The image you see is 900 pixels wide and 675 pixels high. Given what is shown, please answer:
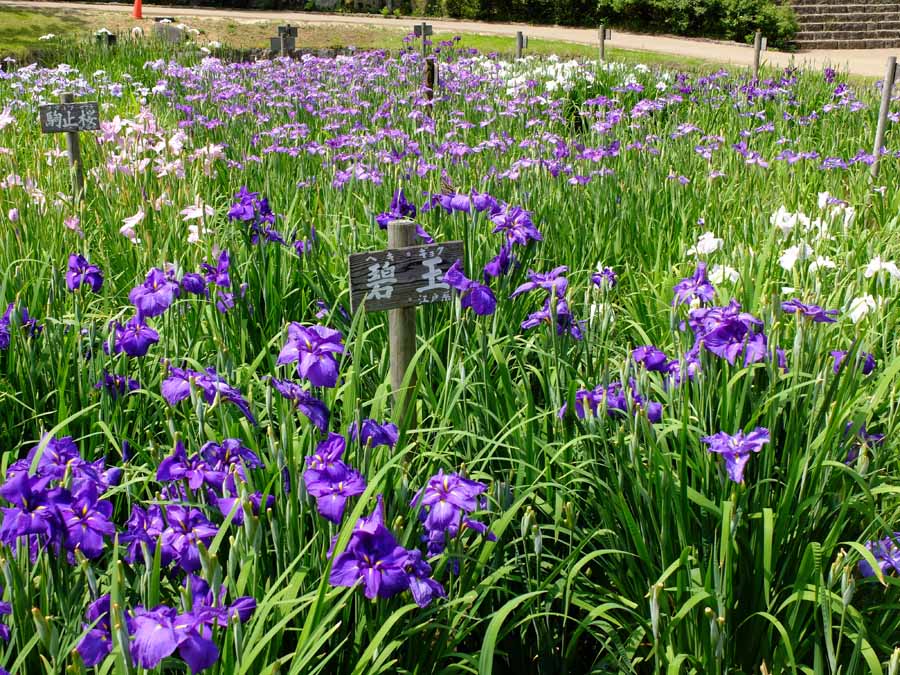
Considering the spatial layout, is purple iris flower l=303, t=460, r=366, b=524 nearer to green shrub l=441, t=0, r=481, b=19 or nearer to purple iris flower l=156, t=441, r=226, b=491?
purple iris flower l=156, t=441, r=226, b=491

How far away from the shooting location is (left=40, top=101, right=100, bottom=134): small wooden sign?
16.5 ft

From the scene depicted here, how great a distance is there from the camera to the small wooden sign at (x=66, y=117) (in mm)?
5016

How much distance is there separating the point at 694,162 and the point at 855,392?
3367 millimetres

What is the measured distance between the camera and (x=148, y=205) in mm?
4242

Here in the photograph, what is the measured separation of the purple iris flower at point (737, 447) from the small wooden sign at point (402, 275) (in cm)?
89

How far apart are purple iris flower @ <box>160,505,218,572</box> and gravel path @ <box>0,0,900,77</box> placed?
54.7ft

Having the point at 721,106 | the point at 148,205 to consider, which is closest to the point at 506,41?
the point at 721,106

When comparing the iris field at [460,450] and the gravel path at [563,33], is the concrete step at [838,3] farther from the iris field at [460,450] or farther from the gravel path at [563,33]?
the iris field at [460,450]

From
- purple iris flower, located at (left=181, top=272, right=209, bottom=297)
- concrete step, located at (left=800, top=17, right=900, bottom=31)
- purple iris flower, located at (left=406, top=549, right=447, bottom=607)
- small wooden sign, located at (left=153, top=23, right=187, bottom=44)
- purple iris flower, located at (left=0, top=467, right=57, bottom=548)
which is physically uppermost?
concrete step, located at (left=800, top=17, right=900, bottom=31)

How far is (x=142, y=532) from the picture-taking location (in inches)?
63.5

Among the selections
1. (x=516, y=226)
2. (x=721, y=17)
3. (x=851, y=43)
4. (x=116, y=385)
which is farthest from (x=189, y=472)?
(x=851, y=43)

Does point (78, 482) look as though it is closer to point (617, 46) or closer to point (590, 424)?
point (590, 424)


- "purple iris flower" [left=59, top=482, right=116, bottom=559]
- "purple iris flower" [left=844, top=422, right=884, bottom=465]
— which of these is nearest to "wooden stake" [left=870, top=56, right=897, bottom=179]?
"purple iris flower" [left=844, top=422, right=884, bottom=465]

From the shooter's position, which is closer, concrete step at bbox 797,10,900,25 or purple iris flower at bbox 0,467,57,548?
purple iris flower at bbox 0,467,57,548
